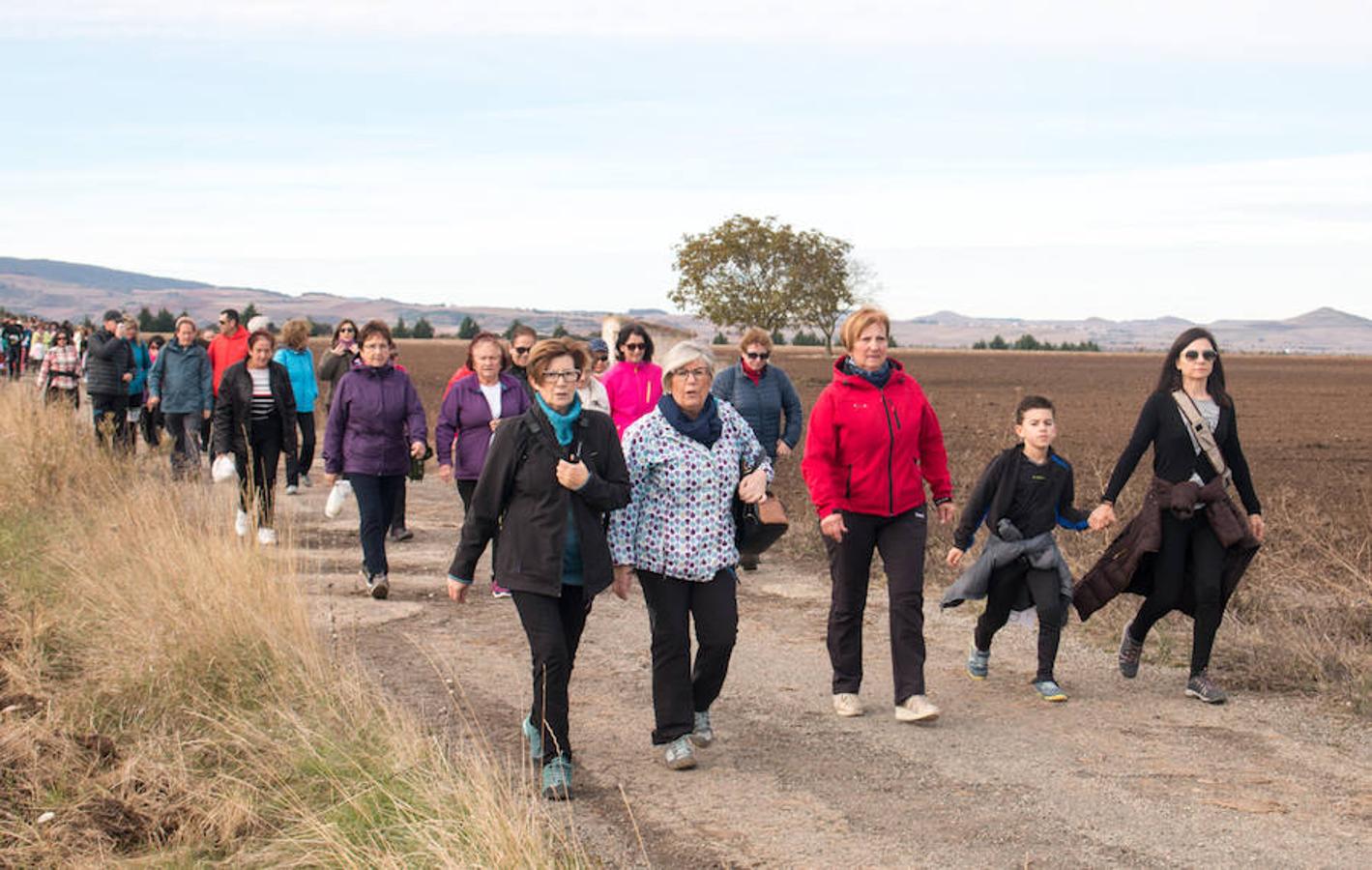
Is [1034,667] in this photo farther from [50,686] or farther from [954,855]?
[50,686]

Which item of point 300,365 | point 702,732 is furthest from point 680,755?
point 300,365

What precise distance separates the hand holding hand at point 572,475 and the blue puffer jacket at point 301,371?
28.4ft

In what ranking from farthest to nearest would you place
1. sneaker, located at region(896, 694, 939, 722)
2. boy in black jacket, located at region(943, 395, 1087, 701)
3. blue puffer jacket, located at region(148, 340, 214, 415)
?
1. blue puffer jacket, located at region(148, 340, 214, 415)
2. boy in black jacket, located at region(943, 395, 1087, 701)
3. sneaker, located at region(896, 694, 939, 722)

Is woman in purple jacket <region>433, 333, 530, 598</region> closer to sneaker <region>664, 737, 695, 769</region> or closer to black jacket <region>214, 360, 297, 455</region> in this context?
black jacket <region>214, 360, 297, 455</region>

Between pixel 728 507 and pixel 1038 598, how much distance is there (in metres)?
2.06

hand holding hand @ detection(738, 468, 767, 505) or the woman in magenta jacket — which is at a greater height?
the woman in magenta jacket

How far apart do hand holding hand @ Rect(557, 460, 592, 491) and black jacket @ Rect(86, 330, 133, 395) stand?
12.4 m

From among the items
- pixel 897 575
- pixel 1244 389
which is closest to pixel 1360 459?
pixel 897 575

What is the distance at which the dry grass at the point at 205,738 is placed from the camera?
16.3ft

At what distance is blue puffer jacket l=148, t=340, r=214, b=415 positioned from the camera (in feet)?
50.2

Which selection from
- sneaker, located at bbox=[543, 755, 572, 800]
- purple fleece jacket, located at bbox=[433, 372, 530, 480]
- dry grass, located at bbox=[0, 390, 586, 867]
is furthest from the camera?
purple fleece jacket, located at bbox=[433, 372, 530, 480]

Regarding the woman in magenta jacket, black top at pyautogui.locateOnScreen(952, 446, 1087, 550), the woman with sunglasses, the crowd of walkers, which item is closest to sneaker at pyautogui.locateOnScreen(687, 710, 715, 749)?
the crowd of walkers

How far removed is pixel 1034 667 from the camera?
8023mm

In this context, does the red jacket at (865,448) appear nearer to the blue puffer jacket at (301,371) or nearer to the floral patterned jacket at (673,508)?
the floral patterned jacket at (673,508)
